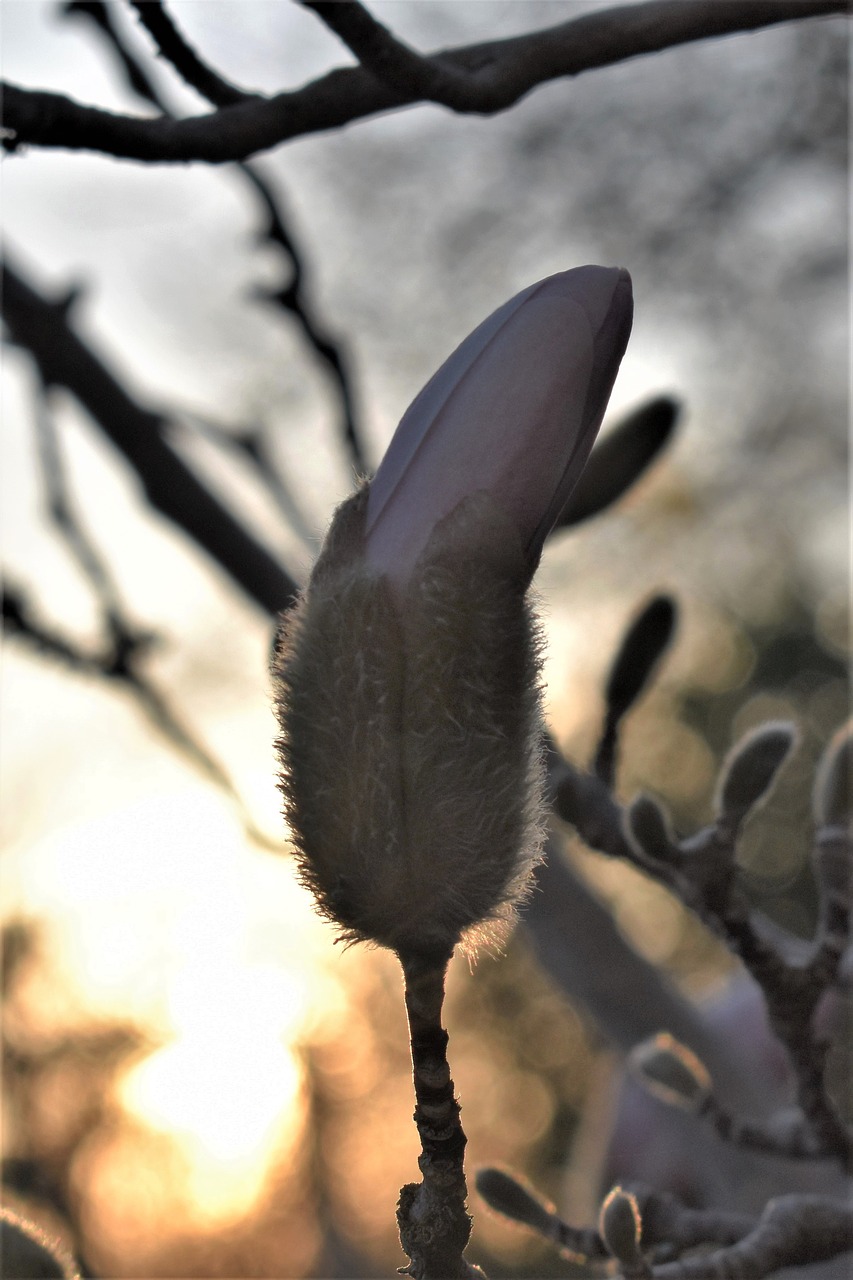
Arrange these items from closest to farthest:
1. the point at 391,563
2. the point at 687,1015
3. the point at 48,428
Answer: the point at 391,563, the point at 687,1015, the point at 48,428

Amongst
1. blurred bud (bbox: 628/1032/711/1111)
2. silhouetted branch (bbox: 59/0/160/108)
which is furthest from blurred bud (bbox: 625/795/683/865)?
silhouetted branch (bbox: 59/0/160/108)

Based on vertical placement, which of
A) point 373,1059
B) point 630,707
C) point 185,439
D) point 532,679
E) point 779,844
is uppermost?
point 532,679

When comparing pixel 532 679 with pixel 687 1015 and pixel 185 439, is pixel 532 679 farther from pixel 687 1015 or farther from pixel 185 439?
pixel 185 439

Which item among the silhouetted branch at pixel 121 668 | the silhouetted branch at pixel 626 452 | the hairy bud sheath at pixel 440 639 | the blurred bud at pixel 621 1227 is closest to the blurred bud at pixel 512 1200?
the blurred bud at pixel 621 1227

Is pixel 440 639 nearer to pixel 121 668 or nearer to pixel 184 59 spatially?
pixel 184 59

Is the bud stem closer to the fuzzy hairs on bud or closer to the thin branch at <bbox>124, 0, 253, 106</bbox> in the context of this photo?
the fuzzy hairs on bud

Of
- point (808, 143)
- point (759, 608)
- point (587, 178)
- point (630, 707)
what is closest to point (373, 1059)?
point (587, 178)

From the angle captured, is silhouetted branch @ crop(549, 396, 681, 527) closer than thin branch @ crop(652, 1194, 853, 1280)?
No

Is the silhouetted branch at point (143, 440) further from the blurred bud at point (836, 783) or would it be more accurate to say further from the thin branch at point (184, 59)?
the thin branch at point (184, 59)
